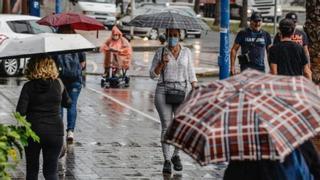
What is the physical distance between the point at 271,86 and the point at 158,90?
5501 mm

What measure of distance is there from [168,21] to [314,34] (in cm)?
173

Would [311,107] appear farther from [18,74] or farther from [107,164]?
[18,74]

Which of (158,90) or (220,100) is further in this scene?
(158,90)

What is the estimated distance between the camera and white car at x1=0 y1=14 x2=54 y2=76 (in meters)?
21.9

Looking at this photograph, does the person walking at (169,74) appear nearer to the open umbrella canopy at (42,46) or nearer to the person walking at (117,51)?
the open umbrella canopy at (42,46)

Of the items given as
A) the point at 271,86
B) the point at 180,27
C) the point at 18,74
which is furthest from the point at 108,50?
the point at 271,86

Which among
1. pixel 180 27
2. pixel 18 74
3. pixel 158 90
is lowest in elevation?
pixel 18 74

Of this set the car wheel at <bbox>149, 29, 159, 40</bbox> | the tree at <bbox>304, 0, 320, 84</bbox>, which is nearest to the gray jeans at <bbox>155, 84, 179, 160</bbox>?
the tree at <bbox>304, 0, 320, 84</bbox>

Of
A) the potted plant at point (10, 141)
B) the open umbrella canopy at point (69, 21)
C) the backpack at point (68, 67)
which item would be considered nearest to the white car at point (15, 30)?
the open umbrella canopy at point (69, 21)

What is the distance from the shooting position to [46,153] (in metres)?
8.20

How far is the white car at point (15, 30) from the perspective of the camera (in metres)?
21.9

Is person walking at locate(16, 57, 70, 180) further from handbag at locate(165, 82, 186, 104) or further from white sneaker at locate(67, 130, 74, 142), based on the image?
white sneaker at locate(67, 130, 74, 142)

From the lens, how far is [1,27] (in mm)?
22203

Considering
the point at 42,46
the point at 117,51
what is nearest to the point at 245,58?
the point at 42,46
